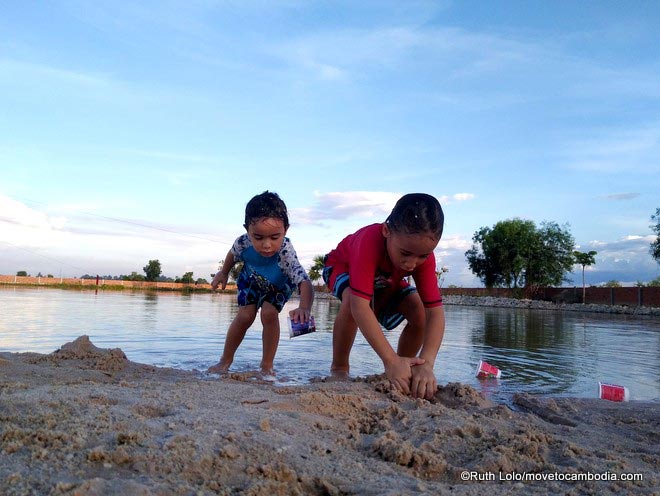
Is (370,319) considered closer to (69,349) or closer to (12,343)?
(69,349)

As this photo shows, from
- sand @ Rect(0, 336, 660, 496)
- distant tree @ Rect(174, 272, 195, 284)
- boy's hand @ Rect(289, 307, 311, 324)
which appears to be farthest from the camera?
distant tree @ Rect(174, 272, 195, 284)

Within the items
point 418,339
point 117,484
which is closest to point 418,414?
point 117,484

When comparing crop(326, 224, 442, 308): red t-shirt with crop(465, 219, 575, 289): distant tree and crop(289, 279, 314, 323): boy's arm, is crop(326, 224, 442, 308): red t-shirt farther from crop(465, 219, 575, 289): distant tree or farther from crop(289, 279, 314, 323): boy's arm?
crop(465, 219, 575, 289): distant tree

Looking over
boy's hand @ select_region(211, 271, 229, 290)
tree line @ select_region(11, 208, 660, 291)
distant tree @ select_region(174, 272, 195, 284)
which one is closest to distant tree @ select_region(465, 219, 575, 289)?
Answer: tree line @ select_region(11, 208, 660, 291)

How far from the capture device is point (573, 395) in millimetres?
3654

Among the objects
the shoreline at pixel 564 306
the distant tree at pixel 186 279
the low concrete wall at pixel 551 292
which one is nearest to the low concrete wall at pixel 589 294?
the low concrete wall at pixel 551 292

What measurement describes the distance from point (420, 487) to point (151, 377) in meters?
2.47

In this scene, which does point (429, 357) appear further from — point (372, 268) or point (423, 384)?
point (372, 268)

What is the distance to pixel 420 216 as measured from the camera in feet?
9.50

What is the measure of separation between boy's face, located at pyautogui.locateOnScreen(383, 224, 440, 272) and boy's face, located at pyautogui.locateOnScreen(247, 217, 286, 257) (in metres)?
1.10

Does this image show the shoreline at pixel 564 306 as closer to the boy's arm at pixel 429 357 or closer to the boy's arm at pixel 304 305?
the boy's arm at pixel 304 305

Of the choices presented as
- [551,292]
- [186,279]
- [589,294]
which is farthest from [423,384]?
[186,279]

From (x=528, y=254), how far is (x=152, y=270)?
135ft

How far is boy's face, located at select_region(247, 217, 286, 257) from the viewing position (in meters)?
4.04
